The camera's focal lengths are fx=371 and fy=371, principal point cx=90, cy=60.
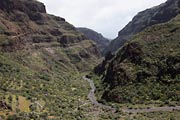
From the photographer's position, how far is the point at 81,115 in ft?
471

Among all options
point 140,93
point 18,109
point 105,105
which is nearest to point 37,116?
point 18,109

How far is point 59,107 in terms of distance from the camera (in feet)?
540

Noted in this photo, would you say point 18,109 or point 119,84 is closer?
point 18,109

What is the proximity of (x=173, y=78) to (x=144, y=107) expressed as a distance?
3052 cm

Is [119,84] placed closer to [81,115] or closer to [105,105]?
[105,105]

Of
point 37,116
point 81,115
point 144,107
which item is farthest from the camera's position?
point 144,107

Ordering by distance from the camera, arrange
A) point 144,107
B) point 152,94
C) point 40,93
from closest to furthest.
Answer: point 144,107 → point 152,94 → point 40,93

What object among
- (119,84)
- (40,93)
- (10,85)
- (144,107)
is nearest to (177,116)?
(144,107)

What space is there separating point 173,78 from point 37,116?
75473 mm

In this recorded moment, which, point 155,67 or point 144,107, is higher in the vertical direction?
point 155,67

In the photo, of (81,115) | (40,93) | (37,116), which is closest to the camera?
(37,116)

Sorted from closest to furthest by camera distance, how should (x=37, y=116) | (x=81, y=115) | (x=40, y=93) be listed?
(x=37, y=116), (x=81, y=115), (x=40, y=93)

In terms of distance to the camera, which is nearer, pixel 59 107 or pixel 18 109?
pixel 18 109

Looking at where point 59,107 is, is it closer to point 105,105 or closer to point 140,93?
point 105,105
